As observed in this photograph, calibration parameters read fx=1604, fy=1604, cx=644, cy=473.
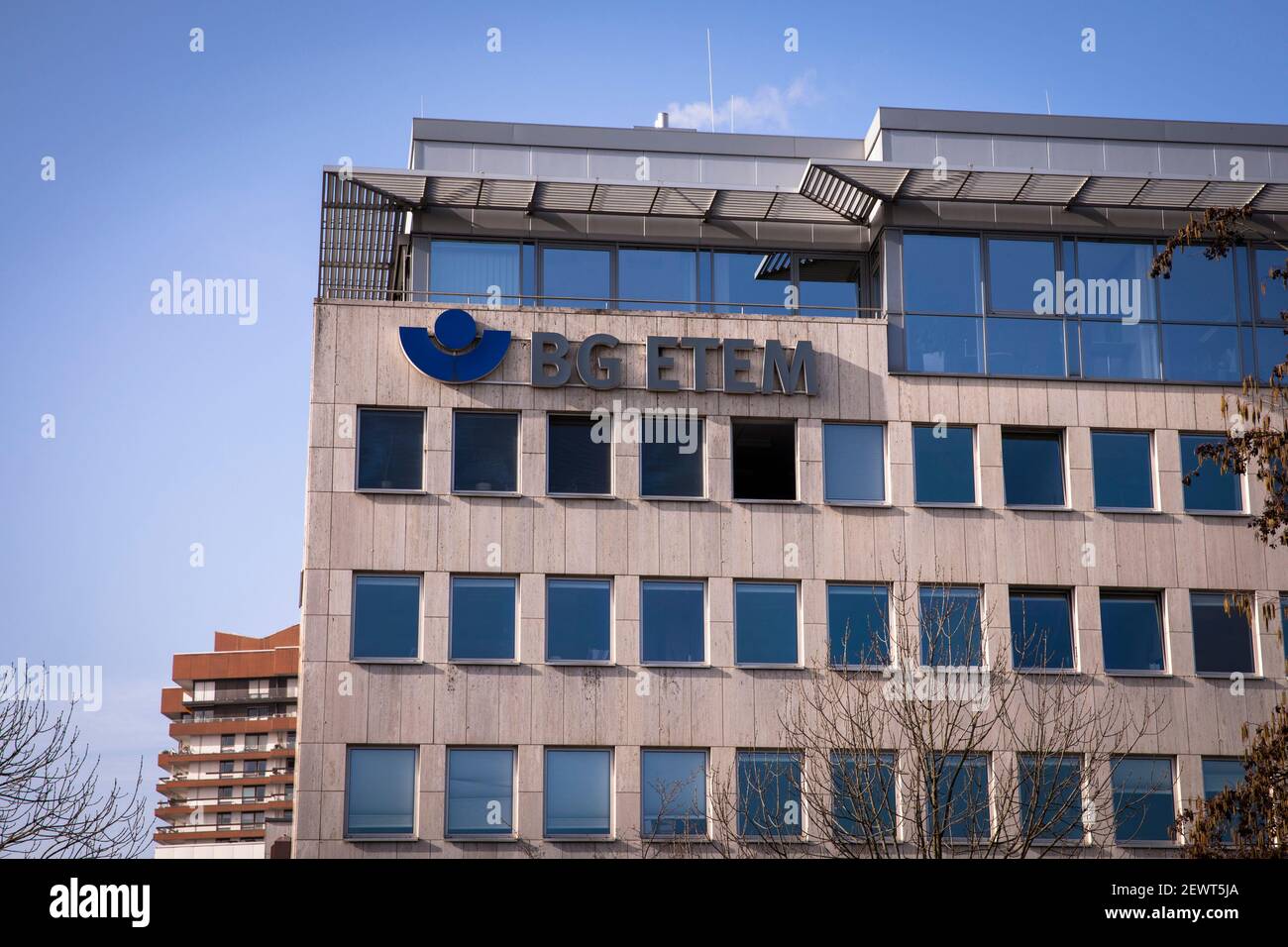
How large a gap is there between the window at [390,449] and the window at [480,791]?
17.9 ft

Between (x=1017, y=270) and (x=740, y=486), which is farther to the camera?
(x=1017, y=270)

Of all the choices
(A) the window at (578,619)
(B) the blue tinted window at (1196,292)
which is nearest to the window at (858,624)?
(A) the window at (578,619)

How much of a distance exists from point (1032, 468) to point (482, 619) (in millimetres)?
11854

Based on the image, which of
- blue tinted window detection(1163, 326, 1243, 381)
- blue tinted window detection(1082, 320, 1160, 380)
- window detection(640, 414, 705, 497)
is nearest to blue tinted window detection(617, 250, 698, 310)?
window detection(640, 414, 705, 497)

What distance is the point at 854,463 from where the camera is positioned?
108 ft

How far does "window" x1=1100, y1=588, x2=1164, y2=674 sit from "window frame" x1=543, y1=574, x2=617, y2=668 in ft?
32.7

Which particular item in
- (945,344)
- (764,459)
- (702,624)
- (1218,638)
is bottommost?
(1218,638)

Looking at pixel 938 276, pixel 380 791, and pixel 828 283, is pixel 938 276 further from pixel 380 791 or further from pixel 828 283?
pixel 380 791

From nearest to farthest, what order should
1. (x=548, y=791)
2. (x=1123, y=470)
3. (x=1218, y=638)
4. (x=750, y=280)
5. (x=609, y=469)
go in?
(x=548, y=791) < (x=609, y=469) < (x=1218, y=638) < (x=1123, y=470) < (x=750, y=280)

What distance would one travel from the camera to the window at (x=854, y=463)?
1291 inches

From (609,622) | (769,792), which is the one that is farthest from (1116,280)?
(769,792)

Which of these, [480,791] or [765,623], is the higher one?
[765,623]
